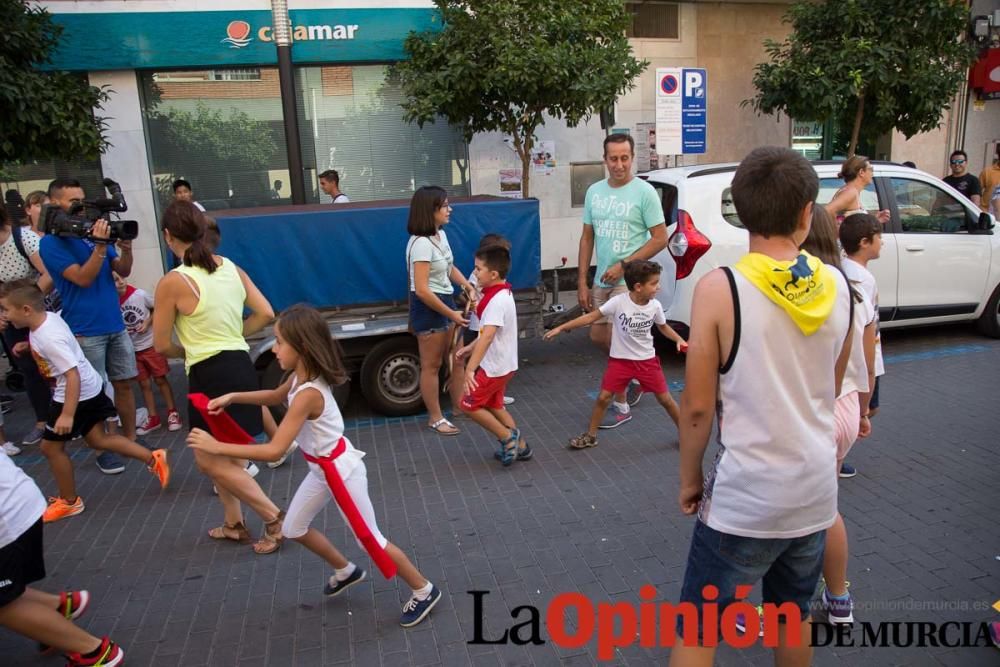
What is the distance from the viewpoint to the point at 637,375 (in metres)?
5.02

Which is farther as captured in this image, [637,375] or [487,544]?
[637,375]

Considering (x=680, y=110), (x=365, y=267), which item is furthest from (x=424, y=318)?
(x=680, y=110)

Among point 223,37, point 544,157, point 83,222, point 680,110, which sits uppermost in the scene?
point 223,37

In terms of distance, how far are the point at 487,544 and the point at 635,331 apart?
1798 millimetres

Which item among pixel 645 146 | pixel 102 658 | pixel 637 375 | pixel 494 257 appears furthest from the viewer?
pixel 645 146

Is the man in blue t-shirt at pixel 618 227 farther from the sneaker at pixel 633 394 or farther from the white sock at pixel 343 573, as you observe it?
the white sock at pixel 343 573

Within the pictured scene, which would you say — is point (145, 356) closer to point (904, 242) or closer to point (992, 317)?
point (904, 242)

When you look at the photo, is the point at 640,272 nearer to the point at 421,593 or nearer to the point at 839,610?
the point at 839,610

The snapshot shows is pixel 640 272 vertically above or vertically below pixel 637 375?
above

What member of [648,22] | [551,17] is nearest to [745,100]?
[648,22]

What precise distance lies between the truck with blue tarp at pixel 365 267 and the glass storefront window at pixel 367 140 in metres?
4.53

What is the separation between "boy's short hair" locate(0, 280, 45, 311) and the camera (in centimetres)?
413

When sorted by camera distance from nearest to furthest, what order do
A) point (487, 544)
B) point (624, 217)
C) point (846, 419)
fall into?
1. point (846, 419)
2. point (487, 544)
3. point (624, 217)

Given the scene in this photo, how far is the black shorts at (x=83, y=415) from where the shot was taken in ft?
14.3
